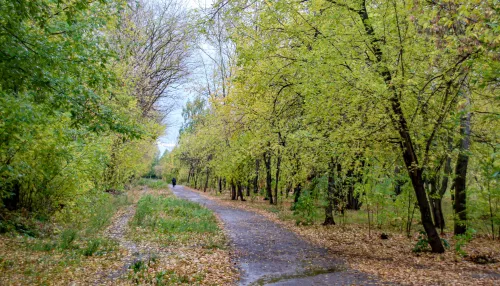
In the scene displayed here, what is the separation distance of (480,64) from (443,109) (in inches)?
77.9

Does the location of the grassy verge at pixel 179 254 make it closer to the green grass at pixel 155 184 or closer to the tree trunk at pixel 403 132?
the tree trunk at pixel 403 132

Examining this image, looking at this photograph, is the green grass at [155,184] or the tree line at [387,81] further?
the green grass at [155,184]

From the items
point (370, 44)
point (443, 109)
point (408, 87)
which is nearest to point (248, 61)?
point (370, 44)

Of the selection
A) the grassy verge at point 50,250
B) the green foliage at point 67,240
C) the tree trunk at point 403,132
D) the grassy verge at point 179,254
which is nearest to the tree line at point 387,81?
the tree trunk at point 403,132

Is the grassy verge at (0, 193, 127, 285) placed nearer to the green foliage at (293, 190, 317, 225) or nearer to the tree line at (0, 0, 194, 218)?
the tree line at (0, 0, 194, 218)

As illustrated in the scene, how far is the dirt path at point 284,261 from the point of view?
22.6 feet

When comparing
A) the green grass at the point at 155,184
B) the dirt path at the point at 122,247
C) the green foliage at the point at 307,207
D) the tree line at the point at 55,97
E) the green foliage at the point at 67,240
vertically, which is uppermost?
the tree line at the point at 55,97

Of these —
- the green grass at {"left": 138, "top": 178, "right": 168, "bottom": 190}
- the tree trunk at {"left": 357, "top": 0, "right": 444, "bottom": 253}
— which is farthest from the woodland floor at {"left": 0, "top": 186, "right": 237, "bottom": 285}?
the green grass at {"left": 138, "top": 178, "right": 168, "bottom": 190}

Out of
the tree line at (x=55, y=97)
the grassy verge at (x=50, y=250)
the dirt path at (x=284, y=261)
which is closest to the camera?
the tree line at (x=55, y=97)

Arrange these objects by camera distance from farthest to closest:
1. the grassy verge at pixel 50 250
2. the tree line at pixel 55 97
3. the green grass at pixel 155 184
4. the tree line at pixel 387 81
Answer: the green grass at pixel 155 184
the tree line at pixel 387 81
the grassy verge at pixel 50 250
the tree line at pixel 55 97

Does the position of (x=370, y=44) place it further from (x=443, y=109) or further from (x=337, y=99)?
(x=443, y=109)

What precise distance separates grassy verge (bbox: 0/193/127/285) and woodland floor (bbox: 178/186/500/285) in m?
3.38

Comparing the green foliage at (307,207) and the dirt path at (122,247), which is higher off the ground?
the green foliage at (307,207)

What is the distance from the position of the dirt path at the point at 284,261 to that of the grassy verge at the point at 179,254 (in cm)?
48
